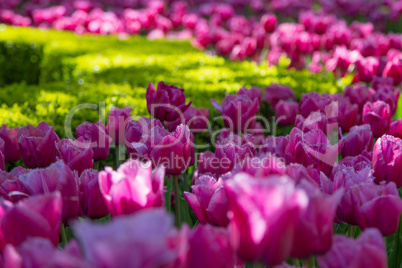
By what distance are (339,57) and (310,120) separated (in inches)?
130

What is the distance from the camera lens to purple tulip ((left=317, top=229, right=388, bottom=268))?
1052mm

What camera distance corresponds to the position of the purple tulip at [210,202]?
56.7 inches

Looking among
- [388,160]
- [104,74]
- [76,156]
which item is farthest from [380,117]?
[104,74]

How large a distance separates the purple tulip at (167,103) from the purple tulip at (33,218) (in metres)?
1.49

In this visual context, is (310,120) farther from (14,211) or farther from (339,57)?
(339,57)

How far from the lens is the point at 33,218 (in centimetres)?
115

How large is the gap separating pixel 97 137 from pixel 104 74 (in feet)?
12.0

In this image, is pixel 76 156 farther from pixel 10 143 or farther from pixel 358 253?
pixel 358 253

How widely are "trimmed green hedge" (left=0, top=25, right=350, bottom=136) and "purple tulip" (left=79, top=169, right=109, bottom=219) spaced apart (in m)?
1.92

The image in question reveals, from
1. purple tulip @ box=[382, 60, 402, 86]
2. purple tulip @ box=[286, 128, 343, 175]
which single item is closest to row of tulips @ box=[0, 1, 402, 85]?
purple tulip @ box=[382, 60, 402, 86]

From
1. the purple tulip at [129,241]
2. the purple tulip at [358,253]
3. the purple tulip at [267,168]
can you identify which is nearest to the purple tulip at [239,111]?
the purple tulip at [267,168]

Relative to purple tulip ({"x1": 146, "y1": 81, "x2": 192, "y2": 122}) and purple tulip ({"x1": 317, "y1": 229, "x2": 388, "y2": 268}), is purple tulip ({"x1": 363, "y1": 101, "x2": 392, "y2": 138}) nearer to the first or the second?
purple tulip ({"x1": 146, "y1": 81, "x2": 192, "y2": 122})

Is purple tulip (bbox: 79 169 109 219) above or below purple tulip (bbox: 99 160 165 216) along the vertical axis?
below
